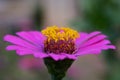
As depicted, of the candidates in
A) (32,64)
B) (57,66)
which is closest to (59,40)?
(57,66)

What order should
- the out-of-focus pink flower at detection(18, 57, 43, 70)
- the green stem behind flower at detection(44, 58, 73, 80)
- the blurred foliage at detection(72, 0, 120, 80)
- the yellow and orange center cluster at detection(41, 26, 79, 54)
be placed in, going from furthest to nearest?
the out-of-focus pink flower at detection(18, 57, 43, 70)
the blurred foliage at detection(72, 0, 120, 80)
the yellow and orange center cluster at detection(41, 26, 79, 54)
the green stem behind flower at detection(44, 58, 73, 80)

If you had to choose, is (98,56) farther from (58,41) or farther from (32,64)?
(58,41)

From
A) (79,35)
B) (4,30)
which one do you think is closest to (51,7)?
(4,30)

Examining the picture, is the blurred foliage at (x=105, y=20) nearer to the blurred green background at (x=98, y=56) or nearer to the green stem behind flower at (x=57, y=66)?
the blurred green background at (x=98, y=56)

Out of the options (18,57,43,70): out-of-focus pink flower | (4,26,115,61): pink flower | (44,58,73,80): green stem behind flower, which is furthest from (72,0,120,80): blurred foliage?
(44,58,73,80): green stem behind flower

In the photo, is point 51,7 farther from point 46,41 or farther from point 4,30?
point 46,41

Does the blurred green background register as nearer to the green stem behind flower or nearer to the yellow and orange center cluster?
the yellow and orange center cluster
